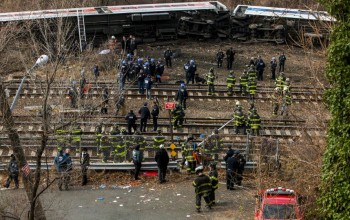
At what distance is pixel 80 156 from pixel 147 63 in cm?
939

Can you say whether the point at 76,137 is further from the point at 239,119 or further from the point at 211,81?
the point at 211,81

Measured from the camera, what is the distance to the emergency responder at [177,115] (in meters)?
29.4

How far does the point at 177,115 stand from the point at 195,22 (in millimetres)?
12665

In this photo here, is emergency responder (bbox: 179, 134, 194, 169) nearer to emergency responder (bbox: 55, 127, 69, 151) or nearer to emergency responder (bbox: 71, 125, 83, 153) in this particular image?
emergency responder (bbox: 71, 125, 83, 153)

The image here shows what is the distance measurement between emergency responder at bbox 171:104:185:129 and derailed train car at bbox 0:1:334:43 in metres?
11.1

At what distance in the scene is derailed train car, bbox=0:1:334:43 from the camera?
39906mm

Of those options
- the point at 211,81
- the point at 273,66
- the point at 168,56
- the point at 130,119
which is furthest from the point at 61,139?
the point at 273,66

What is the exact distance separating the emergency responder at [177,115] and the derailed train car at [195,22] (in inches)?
436

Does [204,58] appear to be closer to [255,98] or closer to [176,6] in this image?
[176,6]

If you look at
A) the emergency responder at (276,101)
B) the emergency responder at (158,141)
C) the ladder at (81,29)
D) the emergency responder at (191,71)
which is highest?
the ladder at (81,29)

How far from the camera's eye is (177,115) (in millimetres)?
29422

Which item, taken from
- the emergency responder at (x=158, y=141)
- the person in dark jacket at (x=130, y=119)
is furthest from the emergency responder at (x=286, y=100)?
the emergency responder at (x=158, y=141)

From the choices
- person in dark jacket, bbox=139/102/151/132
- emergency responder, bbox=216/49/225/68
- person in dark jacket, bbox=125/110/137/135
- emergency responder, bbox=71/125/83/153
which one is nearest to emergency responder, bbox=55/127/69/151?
emergency responder, bbox=71/125/83/153

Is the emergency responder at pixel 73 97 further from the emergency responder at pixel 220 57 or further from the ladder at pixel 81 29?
the emergency responder at pixel 220 57
